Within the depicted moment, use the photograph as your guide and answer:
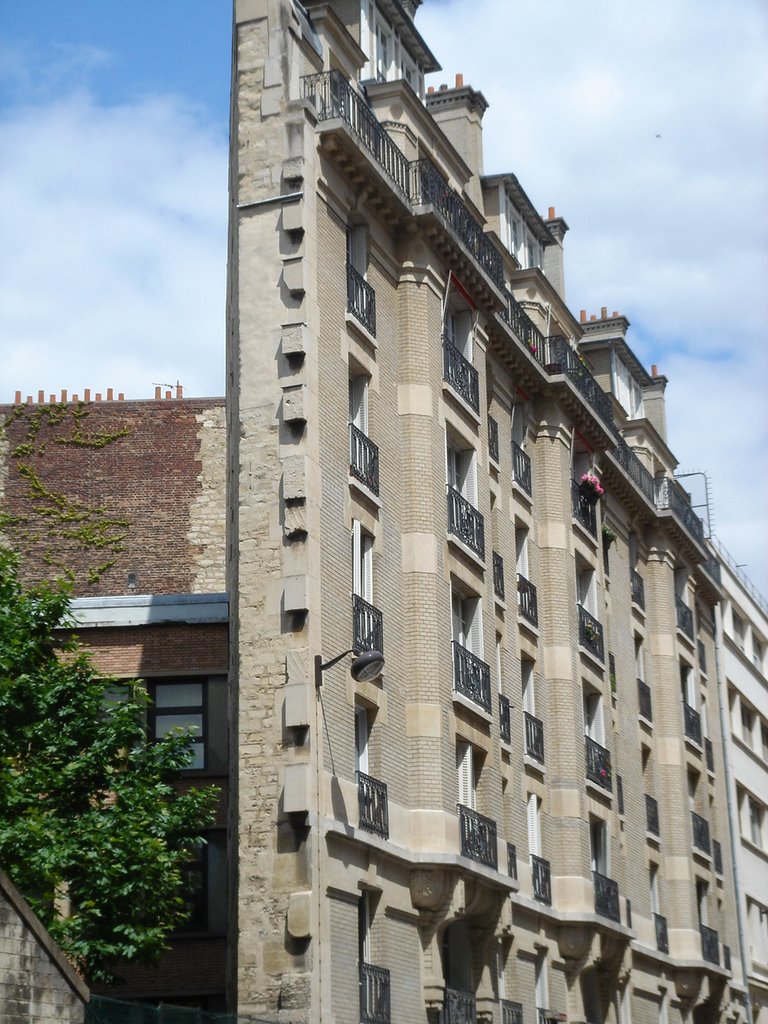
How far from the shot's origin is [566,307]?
134 feet

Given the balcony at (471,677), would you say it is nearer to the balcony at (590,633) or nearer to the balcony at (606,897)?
the balcony at (606,897)

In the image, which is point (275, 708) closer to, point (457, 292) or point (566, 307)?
point (457, 292)

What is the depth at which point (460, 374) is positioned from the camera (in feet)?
101

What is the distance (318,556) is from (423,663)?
11.0ft

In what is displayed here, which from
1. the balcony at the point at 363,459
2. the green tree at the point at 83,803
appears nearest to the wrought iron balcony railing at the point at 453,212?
the balcony at the point at 363,459

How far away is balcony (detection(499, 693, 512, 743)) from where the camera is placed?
30938mm

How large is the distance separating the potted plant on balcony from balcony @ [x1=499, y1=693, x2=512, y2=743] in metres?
7.79

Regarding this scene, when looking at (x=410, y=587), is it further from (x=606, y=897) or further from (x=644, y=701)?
(x=644, y=701)

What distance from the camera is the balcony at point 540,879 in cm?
3147

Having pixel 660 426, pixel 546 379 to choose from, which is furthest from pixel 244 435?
pixel 660 426

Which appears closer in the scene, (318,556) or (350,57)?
(318,556)

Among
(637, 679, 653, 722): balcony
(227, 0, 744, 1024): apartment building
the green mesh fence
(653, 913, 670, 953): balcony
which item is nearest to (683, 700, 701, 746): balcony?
(637, 679, 653, 722): balcony

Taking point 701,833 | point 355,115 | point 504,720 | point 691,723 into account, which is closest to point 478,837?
point 504,720

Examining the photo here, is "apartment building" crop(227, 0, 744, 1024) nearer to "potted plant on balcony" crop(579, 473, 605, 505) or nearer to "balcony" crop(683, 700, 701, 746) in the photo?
"potted plant on balcony" crop(579, 473, 605, 505)
